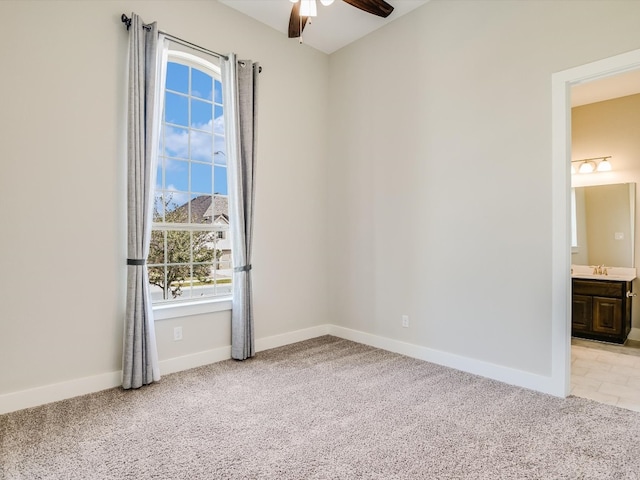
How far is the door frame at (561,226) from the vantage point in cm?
272

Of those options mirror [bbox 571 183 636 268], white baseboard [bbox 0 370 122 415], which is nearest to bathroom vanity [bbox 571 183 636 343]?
mirror [bbox 571 183 636 268]

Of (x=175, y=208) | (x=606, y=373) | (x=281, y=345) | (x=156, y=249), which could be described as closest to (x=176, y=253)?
(x=156, y=249)

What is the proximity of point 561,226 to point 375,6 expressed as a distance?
2367mm

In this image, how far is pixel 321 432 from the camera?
2.24m

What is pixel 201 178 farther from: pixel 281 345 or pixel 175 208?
pixel 281 345

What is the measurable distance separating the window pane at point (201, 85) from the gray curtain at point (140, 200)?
0.54 m

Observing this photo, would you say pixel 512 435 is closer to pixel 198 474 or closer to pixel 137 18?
Answer: pixel 198 474

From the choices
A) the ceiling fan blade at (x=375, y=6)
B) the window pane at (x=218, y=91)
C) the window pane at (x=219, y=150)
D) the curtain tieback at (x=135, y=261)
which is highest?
the ceiling fan blade at (x=375, y=6)

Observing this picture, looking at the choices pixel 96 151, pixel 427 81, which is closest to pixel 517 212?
pixel 427 81

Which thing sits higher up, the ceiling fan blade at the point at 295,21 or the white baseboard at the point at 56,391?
the ceiling fan blade at the point at 295,21

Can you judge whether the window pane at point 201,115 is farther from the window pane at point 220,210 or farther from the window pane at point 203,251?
the window pane at point 203,251

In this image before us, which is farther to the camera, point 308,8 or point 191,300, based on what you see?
point 191,300

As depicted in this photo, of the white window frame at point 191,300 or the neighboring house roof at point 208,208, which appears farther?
the neighboring house roof at point 208,208

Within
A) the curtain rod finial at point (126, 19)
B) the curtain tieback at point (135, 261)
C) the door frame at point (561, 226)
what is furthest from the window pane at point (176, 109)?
the door frame at point (561, 226)
